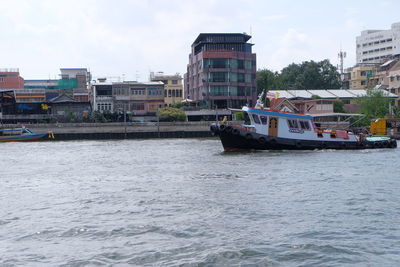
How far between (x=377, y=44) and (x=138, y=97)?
68706mm

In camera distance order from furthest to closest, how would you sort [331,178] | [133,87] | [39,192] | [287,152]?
[133,87] < [287,152] < [331,178] < [39,192]

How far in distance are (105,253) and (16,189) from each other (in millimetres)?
11196

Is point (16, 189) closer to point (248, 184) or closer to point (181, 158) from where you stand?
point (248, 184)

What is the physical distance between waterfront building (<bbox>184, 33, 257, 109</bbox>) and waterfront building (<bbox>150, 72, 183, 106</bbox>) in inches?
521

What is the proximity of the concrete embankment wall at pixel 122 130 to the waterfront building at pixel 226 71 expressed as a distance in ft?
33.4

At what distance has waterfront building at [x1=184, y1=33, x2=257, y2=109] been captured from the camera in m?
75.7

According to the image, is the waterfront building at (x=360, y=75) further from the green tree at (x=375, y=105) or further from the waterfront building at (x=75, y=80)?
the waterfront building at (x=75, y=80)

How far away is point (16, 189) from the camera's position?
72.3 ft

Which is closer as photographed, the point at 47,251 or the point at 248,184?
the point at 47,251

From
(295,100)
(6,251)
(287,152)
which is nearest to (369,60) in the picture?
(295,100)

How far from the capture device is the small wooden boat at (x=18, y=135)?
195 feet

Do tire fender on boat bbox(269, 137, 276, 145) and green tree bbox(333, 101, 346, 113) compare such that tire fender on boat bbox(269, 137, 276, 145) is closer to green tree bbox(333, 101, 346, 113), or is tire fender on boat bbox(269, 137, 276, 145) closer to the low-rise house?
green tree bbox(333, 101, 346, 113)

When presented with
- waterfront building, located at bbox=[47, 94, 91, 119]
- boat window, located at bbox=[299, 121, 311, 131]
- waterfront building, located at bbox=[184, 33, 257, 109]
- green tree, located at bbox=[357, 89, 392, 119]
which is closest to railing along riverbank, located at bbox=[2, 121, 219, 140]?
waterfront building, located at bbox=[47, 94, 91, 119]

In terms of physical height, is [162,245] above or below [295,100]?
below
